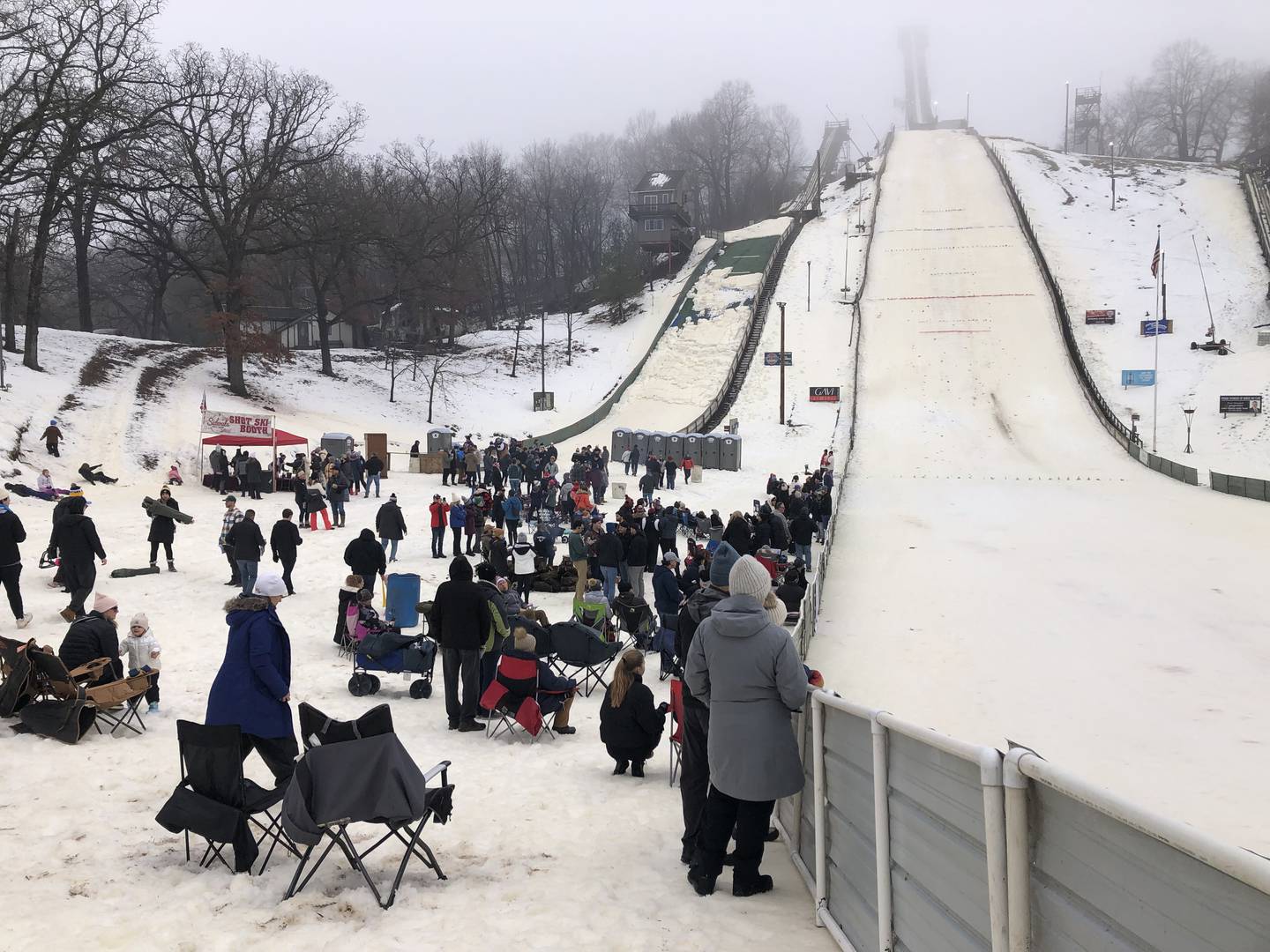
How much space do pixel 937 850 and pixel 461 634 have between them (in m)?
6.35

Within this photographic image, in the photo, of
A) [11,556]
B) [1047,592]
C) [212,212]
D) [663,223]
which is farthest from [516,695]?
[663,223]

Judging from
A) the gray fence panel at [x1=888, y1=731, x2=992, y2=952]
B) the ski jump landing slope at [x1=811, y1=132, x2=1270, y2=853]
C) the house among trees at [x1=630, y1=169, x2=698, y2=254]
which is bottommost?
the ski jump landing slope at [x1=811, y1=132, x2=1270, y2=853]

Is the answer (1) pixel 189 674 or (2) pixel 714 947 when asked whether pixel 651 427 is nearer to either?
(1) pixel 189 674

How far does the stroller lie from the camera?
10.8 meters

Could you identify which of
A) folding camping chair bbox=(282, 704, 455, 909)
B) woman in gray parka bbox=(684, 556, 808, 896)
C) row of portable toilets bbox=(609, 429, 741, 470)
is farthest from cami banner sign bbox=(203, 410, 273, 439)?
woman in gray parka bbox=(684, 556, 808, 896)

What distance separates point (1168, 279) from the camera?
5956 centimetres

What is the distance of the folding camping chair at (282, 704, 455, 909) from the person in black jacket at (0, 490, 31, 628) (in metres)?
8.41

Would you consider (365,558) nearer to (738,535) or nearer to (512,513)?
(738,535)

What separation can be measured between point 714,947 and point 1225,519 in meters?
25.4

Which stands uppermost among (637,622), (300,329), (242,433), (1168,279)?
(1168,279)

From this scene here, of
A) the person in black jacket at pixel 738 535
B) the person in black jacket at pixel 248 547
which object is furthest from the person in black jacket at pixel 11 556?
the person in black jacket at pixel 738 535

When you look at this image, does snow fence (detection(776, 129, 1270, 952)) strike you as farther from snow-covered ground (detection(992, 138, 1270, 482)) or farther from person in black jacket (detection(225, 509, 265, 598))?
snow-covered ground (detection(992, 138, 1270, 482))

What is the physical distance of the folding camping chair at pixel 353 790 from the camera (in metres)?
5.59

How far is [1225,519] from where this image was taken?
2631 cm
